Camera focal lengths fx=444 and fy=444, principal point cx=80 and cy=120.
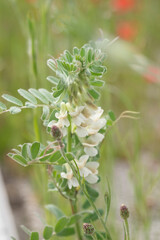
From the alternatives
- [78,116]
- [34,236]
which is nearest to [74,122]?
[78,116]

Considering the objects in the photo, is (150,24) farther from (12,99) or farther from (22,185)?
(12,99)

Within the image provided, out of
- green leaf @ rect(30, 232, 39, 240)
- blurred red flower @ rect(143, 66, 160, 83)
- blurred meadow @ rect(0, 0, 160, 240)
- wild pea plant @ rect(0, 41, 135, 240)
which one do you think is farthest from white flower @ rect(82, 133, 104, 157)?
blurred red flower @ rect(143, 66, 160, 83)

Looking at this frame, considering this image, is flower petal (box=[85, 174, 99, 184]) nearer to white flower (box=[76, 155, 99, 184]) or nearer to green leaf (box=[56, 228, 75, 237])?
white flower (box=[76, 155, 99, 184])

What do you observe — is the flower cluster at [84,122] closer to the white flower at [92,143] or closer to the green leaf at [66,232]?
the white flower at [92,143]

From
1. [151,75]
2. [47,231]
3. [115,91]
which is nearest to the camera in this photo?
[47,231]

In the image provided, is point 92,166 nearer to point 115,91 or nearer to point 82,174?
point 82,174

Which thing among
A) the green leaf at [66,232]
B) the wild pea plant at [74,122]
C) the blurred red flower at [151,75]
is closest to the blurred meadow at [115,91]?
the blurred red flower at [151,75]
